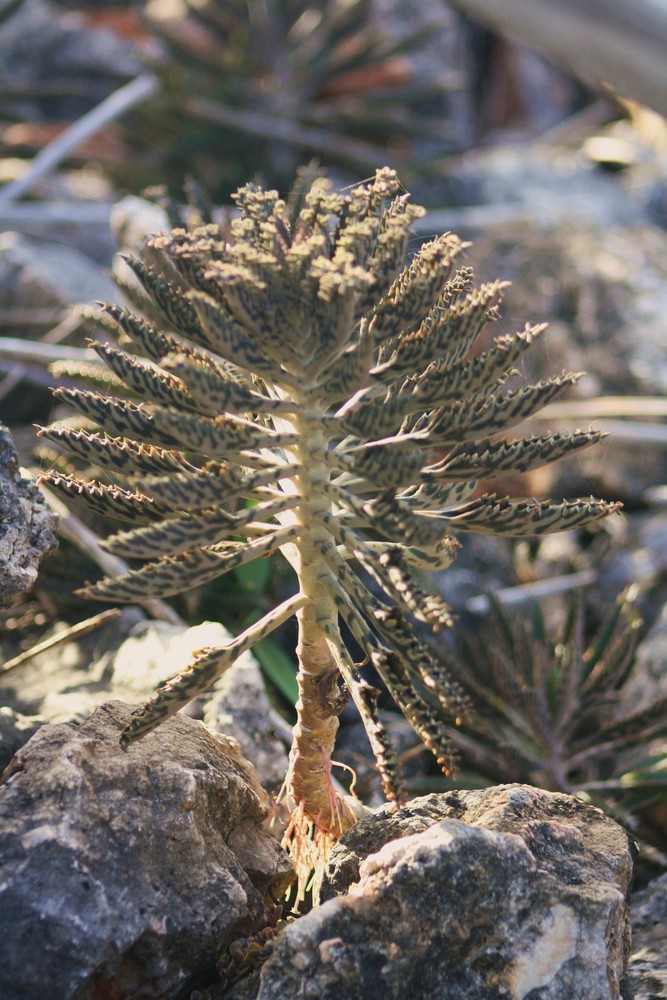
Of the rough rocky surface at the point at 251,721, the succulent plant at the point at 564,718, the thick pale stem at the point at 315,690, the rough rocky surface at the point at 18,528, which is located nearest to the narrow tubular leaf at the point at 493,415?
the thick pale stem at the point at 315,690

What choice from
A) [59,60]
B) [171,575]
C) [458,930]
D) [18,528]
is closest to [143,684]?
[18,528]

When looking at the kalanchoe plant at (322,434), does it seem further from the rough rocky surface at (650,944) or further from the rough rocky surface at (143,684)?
the rough rocky surface at (650,944)

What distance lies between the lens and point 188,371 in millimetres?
1268

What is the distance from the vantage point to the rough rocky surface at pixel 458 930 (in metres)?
1.27

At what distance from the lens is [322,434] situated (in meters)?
1.47

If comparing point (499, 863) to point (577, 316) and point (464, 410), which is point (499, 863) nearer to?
point (464, 410)

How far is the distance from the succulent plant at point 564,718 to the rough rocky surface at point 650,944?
1.46 feet

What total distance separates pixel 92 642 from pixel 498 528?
1.18 metres

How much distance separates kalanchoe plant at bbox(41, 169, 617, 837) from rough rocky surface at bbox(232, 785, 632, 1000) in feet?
0.38

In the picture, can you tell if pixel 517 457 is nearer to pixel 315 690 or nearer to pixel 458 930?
pixel 315 690

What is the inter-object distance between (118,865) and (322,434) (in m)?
0.63

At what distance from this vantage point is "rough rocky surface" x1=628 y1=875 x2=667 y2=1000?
1535mm

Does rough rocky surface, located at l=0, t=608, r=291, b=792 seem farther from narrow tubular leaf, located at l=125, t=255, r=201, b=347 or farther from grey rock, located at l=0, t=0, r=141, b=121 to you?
grey rock, located at l=0, t=0, r=141, b=121

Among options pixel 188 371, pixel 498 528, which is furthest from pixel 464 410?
pixel 188 371
